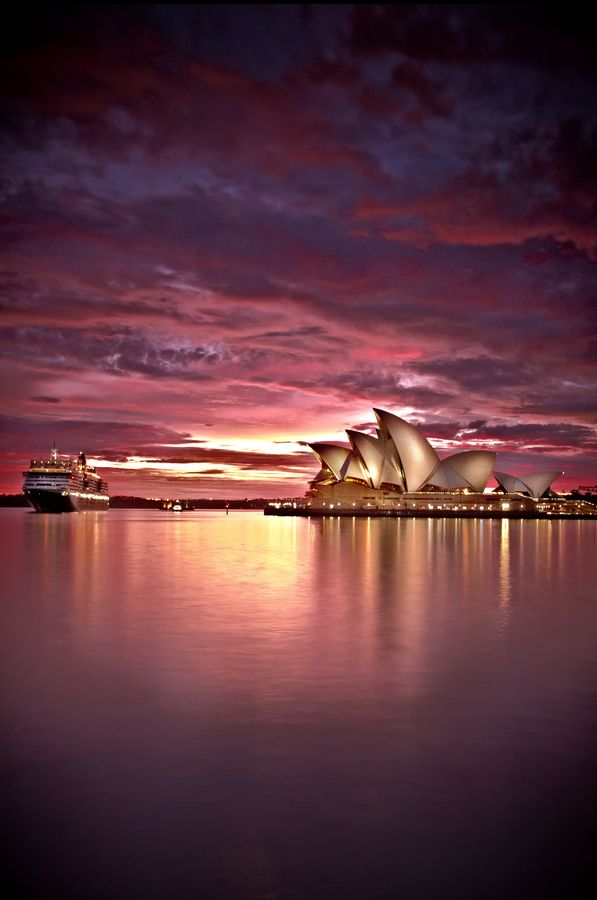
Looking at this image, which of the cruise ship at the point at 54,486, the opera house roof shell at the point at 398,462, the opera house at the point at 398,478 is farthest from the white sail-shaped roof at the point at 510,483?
the cruise ship at the point at 54,486

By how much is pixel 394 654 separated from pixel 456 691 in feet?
8.59

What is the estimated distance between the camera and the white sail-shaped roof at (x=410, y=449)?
99.1m

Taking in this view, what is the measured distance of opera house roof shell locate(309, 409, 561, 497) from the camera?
103 m

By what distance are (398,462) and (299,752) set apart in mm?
98300

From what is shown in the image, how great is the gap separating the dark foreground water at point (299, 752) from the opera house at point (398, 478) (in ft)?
276

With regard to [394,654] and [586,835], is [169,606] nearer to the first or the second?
[394,654]

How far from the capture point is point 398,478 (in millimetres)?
111750

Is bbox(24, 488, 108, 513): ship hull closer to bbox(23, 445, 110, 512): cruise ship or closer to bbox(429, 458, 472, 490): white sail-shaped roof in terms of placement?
bbox(23, 445, 110, 512): cruise ship

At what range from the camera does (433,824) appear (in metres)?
6.22

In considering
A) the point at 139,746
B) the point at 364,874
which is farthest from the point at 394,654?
the point at 364,874

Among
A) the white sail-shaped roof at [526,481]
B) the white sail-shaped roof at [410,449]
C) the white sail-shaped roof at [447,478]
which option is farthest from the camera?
the white sail-shaped roof at [526,481]

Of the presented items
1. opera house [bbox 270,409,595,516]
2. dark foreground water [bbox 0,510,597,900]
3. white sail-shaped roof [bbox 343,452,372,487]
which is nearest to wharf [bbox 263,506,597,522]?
opera house [bbox 270,409,595,516]

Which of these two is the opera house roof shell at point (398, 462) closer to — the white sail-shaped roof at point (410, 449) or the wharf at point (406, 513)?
the white sail-shaped roof at point (410, 449)

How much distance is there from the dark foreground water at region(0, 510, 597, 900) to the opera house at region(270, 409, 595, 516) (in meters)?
84.0
